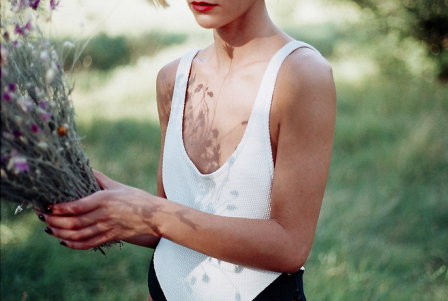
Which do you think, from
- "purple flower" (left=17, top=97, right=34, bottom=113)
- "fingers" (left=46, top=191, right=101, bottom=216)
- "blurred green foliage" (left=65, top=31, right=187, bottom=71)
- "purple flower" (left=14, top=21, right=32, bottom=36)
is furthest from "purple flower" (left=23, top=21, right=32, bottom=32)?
"blurred green foliage" (left=65, top=31, right=187, bottom=71)

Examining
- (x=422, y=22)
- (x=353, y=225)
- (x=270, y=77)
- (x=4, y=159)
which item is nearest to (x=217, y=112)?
(x=270, y=77)

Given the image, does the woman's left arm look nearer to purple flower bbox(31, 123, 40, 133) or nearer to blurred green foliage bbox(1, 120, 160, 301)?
purple flower bbox(31, 123, 40, 133)

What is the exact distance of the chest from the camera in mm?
1630

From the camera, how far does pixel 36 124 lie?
46.5 inches

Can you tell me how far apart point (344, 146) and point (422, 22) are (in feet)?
10.7

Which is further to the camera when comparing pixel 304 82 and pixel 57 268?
pixel 57 268

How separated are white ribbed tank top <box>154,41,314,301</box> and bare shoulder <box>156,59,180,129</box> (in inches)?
9.0

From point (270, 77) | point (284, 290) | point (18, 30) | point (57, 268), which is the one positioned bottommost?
point (57, 268)

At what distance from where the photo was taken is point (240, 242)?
142 cm

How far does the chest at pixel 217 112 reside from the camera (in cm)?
163

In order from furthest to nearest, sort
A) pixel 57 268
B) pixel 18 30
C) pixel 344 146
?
1. pixel 344 146
2. pixel 57 268
3. pixel 18 30

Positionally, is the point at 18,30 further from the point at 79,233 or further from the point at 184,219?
the point at 184,219

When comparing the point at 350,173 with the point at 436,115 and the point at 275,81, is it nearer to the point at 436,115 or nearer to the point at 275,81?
the point at 436,115

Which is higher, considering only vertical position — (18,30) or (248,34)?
(18,30)
